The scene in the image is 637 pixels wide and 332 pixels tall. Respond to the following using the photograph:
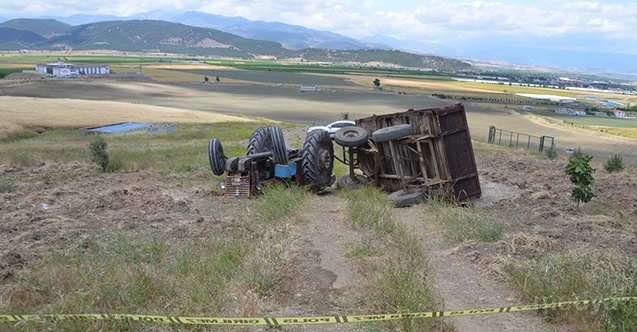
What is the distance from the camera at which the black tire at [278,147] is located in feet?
45.3

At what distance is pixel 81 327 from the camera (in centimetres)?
501

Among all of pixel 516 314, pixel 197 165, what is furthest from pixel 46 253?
pixel 197 165

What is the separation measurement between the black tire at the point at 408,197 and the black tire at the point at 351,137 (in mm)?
1758

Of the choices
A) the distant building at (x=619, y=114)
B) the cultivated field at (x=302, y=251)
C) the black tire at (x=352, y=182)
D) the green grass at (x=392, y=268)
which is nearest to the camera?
the green grass at (x=392, y=268)

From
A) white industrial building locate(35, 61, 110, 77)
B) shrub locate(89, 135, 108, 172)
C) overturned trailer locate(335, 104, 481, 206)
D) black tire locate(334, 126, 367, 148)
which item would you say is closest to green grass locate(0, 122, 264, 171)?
shrub locate(89, 135, 108, 172)

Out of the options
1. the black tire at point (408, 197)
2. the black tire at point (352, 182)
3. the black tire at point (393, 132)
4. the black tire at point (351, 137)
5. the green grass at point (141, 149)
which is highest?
the black tire at point (393, 132)

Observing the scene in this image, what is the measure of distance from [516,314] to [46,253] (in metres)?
6.59

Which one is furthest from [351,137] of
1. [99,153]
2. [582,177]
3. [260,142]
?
[99,153]

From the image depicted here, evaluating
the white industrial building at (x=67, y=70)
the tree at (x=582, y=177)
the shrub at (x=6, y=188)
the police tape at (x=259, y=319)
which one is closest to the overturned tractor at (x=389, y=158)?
the tree at (x=582, y=177)

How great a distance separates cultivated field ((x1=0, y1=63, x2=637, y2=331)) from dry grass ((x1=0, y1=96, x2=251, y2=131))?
2706 cm

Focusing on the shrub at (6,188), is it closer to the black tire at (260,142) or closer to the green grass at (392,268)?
the black tire at (260,142)

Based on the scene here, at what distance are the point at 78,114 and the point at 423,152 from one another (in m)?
43.4

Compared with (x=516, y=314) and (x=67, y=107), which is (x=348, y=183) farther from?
(x=67, y=107)

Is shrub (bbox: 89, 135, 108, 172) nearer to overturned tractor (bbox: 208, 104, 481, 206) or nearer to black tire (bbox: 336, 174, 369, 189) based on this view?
overturned tractor (bbox: 208, 104, 481, 206)
